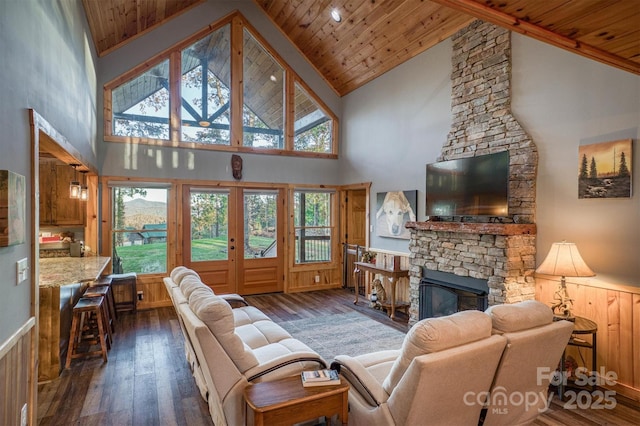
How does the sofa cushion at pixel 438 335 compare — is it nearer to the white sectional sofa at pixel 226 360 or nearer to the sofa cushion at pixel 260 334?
the white sectional sofa at pixel 226 360

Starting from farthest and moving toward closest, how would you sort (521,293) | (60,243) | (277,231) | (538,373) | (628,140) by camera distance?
(277,231) < (60,243) < (521,293) < (628,140) < (538,373)

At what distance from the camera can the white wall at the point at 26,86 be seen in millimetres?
1850

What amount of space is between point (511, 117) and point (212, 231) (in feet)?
16.8

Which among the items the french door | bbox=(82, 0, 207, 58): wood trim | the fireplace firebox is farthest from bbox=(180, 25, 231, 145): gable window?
the fireplace firebox

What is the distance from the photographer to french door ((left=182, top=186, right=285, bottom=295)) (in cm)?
638

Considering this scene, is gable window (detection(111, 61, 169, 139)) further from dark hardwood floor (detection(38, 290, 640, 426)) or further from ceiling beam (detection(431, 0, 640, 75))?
ceiling beam (detection(431, 0, 640, 75))

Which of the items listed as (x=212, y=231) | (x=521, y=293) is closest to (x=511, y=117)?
(x=521, y=293)

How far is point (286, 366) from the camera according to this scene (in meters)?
2.30

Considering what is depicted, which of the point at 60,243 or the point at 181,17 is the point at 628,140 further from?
the point at 60,243

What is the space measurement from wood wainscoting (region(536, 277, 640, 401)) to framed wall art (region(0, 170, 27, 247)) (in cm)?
456

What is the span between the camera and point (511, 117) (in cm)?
405

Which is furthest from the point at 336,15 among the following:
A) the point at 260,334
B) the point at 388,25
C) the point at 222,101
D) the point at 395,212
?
the point at 260,334

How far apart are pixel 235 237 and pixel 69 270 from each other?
289 centimetres

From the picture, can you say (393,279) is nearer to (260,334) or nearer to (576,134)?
(260,334)
